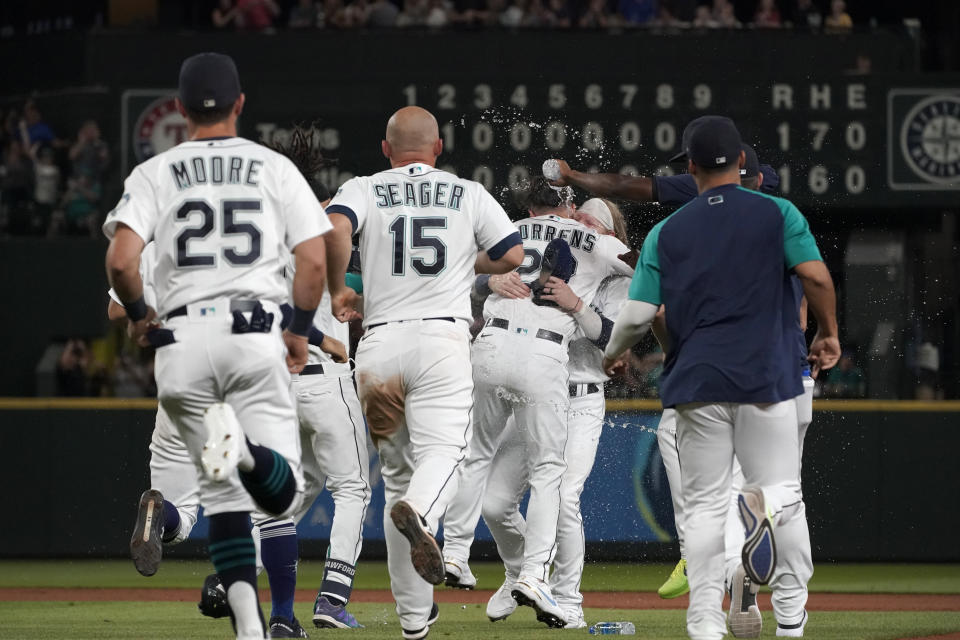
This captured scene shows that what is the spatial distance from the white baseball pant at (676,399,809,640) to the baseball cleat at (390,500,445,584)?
2.96 ft

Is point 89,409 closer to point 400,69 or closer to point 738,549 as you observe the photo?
point 400,69

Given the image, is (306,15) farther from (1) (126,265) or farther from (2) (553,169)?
(1) (126,265)

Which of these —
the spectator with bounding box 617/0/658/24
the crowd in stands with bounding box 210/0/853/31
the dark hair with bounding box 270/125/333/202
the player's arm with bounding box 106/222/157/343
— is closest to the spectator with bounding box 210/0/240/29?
the crowd in stands with bounding box 210/0/853/31

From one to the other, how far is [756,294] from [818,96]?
7.70 meters

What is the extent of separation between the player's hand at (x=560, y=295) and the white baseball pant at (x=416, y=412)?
4.41ft

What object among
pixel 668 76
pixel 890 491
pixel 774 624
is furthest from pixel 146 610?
pixel 668 76

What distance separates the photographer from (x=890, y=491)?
11.6 metres

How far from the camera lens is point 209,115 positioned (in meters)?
5.17

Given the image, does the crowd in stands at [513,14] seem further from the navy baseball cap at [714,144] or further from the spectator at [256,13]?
the navy baseball cap at [714,144]

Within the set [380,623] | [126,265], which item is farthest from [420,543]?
[380,623]

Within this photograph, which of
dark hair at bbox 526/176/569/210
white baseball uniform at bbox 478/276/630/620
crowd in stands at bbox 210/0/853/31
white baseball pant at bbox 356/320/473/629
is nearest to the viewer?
white baseball pant at bbox 356/320/473/629

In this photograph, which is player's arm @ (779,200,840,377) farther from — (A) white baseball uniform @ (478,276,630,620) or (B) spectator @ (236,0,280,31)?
(B) spectator @ (236,0,280,31)

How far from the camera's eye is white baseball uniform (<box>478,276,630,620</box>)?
288 inches

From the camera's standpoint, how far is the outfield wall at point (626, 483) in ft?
37.9
